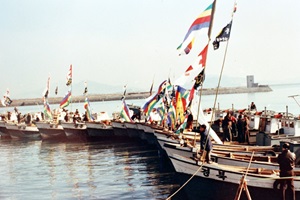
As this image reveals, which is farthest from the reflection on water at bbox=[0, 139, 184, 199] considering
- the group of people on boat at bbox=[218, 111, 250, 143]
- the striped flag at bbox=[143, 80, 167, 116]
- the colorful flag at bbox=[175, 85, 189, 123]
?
the group of people on boat at bbox=[218, 111, 250, 143]

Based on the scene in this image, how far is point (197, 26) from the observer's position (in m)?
20.2

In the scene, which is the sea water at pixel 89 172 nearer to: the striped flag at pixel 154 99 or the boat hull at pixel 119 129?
Result: the boat hull at pixel 119 129

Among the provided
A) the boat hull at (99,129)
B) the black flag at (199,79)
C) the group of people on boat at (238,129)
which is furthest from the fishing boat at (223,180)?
the boat hull at (99,129)

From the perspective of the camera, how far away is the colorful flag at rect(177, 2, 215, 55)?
1958 cm

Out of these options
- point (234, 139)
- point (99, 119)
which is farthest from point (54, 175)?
point (99, 119)

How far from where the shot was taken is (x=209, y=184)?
694 inches

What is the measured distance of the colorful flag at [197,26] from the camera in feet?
64.2

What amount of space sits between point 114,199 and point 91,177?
5795 mm

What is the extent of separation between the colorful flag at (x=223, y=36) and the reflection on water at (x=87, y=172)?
6.98m

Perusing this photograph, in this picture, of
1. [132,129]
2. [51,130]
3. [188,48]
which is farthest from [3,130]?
[188,48]

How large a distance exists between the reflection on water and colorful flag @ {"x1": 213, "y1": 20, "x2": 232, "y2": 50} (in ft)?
22.9

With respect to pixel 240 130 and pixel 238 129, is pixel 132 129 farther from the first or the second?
pixel 240 130

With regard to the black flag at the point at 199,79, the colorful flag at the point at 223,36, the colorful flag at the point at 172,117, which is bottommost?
the colorful flag at the point at 172,117

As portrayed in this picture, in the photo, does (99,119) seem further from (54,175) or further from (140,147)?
(54,175)
